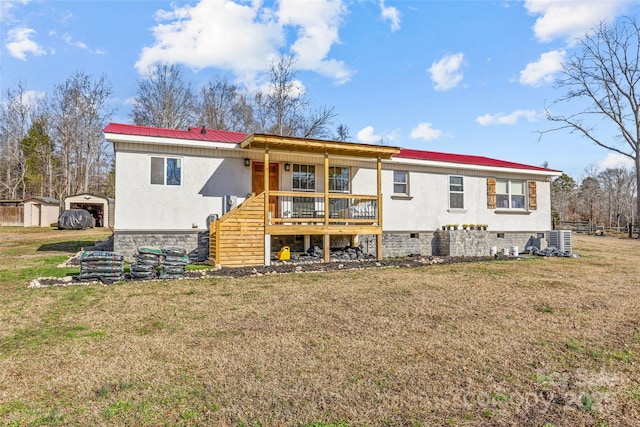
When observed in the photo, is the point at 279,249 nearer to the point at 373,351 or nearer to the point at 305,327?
the point at 305,327

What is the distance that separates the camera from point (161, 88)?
101 feet

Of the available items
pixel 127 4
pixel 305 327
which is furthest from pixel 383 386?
pixel 127 4

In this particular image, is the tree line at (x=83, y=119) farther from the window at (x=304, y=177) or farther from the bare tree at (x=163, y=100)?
the window at (x=304, y=177)

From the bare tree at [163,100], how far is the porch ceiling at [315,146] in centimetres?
2231

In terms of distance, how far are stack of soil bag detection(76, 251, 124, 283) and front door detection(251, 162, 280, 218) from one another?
4.86 metres

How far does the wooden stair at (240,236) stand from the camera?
9797 mm

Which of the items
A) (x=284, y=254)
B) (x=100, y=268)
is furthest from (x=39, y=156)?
(x=100, y=268)

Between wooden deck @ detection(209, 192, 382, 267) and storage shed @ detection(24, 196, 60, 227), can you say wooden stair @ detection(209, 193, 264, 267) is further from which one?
storage shed @ detection(24, 196, 60, 227)

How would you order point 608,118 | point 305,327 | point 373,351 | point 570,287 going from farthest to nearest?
point 608,118 → point 570,287 → point 305,327 → point 373,351

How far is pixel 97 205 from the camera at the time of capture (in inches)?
1083

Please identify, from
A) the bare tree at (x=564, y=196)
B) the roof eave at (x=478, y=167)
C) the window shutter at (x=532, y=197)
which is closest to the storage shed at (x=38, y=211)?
the roof eave at (x=478, y=167)

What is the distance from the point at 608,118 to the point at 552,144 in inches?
157

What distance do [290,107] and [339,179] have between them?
50.5ft

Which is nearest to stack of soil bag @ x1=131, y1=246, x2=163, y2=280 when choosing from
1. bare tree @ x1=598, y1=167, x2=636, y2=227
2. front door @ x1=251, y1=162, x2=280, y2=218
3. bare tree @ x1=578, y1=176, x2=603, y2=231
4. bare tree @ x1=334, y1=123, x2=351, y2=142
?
front door @ x1=251, y1=162, x2=280, y2=218
